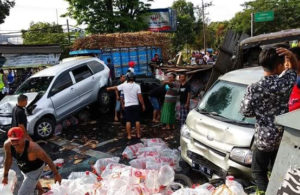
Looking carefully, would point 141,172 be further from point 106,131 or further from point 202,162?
point 106,131

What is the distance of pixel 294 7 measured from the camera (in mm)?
43156

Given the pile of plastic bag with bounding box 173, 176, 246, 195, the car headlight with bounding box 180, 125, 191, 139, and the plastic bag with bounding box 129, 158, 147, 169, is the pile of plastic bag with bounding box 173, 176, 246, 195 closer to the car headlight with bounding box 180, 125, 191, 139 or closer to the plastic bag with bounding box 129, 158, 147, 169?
the car headlight with bounding box 180, 125, 191, 139

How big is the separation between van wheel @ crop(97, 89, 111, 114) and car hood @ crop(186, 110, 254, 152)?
5.55 m

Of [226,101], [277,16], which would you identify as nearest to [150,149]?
[226,101]

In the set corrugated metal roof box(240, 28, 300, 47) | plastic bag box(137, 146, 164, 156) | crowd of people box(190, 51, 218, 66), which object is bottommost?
plastic bag box(137, 146, 164, 156)

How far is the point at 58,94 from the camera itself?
8445mm

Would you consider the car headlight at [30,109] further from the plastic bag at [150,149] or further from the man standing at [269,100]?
the man standing at [269,100]

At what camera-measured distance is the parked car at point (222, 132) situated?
3.65m

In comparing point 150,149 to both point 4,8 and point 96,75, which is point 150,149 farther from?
point 4,8

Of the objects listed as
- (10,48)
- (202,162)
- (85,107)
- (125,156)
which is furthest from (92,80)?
(10,48)

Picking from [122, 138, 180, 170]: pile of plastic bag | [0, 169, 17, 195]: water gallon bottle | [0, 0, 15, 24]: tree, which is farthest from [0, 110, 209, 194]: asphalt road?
[0, 0, 15, 24]: tree

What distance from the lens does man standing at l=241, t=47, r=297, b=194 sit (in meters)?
2.87

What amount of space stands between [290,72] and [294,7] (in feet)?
153

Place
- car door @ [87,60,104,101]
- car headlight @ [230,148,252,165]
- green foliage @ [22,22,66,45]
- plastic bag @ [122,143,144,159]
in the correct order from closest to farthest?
1. car headlight @ [230,148,252,165]
2. plastic bag @ [122,143,144,159]
3. car door @ [87,60,104,101]
4. green foliage @ [22,22,66,45]
